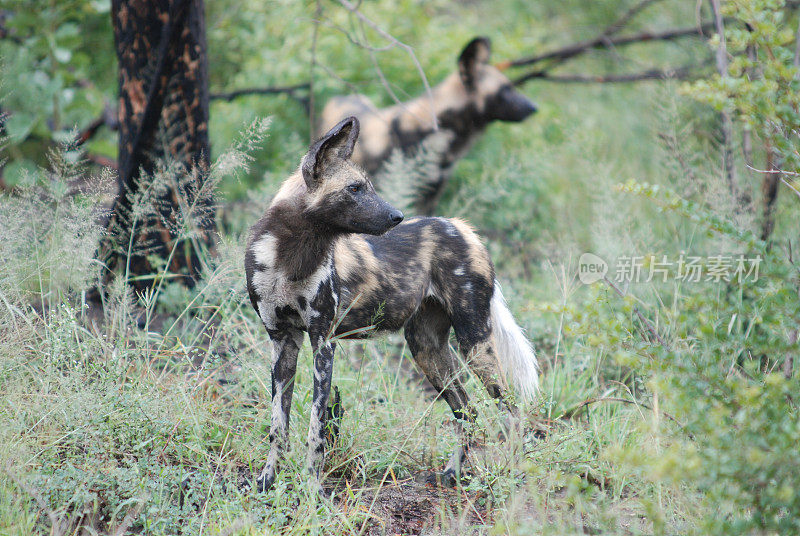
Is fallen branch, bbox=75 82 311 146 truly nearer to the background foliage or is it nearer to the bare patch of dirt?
the background foliage

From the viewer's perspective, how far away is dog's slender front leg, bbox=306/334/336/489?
3160 millimetres

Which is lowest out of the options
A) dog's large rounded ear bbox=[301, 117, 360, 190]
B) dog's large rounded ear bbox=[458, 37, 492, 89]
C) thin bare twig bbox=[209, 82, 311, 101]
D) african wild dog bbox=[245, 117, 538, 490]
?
african wild dog bbox=[245, 117, 538, 490]

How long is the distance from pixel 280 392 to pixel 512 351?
129 cm

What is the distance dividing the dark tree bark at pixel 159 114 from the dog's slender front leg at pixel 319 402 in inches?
56.9

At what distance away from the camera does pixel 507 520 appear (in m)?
2.82

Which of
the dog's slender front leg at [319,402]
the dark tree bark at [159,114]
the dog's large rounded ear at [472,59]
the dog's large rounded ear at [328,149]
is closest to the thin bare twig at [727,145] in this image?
the dog's large rounded ear at [472,59]

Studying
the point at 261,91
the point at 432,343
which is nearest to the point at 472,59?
the point at 261,91

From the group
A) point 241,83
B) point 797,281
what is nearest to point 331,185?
point 797,281

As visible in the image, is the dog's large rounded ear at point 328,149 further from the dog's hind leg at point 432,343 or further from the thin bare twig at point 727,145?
the thin bare twig at point 727,145

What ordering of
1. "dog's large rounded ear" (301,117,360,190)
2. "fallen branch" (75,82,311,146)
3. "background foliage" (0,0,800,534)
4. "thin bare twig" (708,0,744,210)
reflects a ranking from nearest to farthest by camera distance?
1. "background foliage" (0,0,800,534)
2. "dog's large rounded ear" (301,117,360,190)
3. "thin bare twig" (708,0,744,210)
4. "fallen branch" (75,82,311,146)

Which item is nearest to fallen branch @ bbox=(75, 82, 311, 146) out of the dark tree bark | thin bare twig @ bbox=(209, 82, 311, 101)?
thin bare twig @ bbox=(209, 82, 311, 101)

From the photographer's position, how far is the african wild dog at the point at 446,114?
264 inches

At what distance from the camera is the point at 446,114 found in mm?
6988

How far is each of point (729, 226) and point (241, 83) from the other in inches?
241
